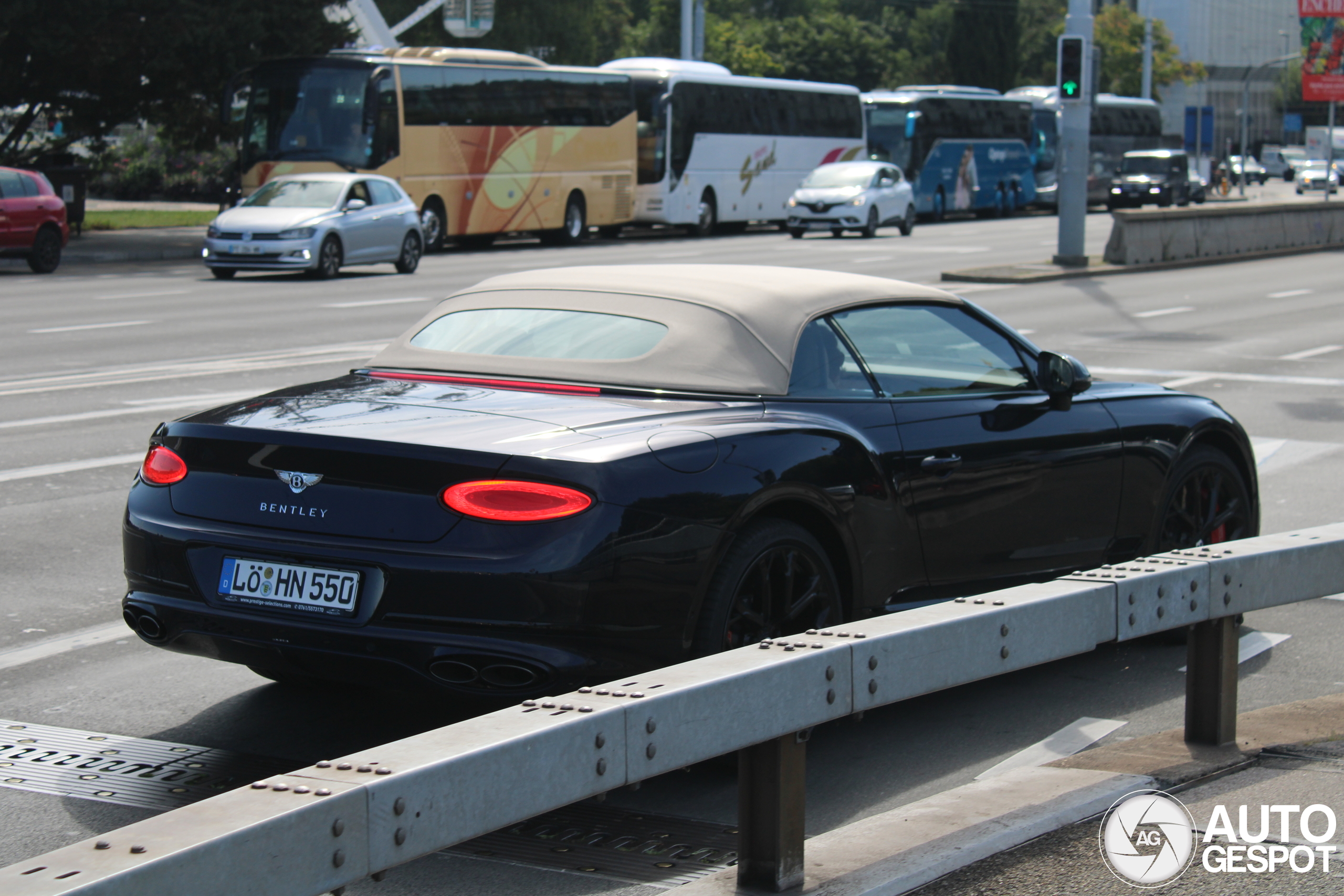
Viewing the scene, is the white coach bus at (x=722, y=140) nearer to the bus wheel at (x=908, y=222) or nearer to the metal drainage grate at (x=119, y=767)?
the bus wheel at (x=908, y=222)

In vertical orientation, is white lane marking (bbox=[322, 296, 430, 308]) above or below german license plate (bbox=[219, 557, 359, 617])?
below

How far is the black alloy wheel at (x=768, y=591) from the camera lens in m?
4.61

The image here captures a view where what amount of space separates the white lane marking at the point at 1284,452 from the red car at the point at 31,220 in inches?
771

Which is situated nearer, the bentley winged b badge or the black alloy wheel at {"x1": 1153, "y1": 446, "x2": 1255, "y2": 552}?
the bentley winged b badge

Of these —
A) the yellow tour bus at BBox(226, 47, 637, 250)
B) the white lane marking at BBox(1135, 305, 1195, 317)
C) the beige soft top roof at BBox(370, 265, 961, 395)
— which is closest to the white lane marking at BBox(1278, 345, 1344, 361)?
the white lane marking at BBox(1135, 305, 1195, 317)

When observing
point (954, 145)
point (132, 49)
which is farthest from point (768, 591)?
point (954, 145)

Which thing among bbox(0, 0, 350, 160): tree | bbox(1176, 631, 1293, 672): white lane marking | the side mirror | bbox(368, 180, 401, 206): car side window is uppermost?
bbox(0, 0, 350, 160): tree

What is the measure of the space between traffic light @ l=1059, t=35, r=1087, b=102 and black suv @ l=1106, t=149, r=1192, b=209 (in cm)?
3385

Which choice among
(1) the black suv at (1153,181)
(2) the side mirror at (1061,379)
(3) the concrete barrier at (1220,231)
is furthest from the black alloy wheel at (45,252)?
(1) the black suv at (1153,181)

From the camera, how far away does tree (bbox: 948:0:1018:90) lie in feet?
337

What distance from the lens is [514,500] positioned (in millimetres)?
4402

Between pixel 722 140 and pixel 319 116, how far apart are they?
533 inches

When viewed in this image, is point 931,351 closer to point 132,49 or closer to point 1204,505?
point 1204,505

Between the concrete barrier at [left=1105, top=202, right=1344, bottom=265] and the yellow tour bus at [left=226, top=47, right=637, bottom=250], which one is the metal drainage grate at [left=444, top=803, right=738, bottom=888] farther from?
the concrete barrier at [left=1105, top=202, right=1344, bottom=265]
